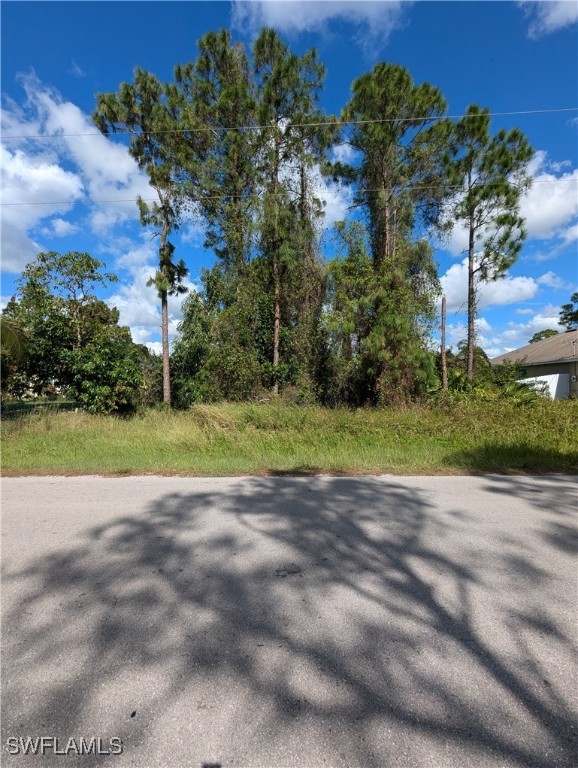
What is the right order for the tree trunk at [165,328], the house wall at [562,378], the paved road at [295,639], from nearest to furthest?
the paved road at [295,639], the tree trunk at [165,328], the house wall at [562,378]

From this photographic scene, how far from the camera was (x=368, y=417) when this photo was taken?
1173 centimetres

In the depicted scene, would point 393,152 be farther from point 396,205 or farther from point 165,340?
point 165,340

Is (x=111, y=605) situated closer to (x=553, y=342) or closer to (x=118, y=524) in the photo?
(x=118, y=524)

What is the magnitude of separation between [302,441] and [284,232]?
9.73 meters

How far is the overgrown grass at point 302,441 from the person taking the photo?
709cm

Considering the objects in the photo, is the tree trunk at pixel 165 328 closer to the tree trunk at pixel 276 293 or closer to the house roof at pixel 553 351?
the tree trunk at pixel 276 293

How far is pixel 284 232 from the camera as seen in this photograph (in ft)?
51.6

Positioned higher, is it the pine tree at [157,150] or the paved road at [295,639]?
the pine tree at [157,150]

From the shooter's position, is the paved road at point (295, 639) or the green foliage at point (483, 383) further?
the green foliage at point (483, 383)

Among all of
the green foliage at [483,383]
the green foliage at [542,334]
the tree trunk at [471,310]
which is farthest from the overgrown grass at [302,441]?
the green foliage at [542,334]

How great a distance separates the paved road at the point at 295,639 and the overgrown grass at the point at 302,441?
281 centimetres

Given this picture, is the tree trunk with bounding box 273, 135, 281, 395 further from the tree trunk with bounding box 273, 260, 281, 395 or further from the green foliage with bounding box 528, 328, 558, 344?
the green foliage with bounding box 528, 328, 558, 344

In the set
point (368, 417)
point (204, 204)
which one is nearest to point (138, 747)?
point (368, 417)

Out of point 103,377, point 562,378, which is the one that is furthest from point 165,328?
point 562,378
